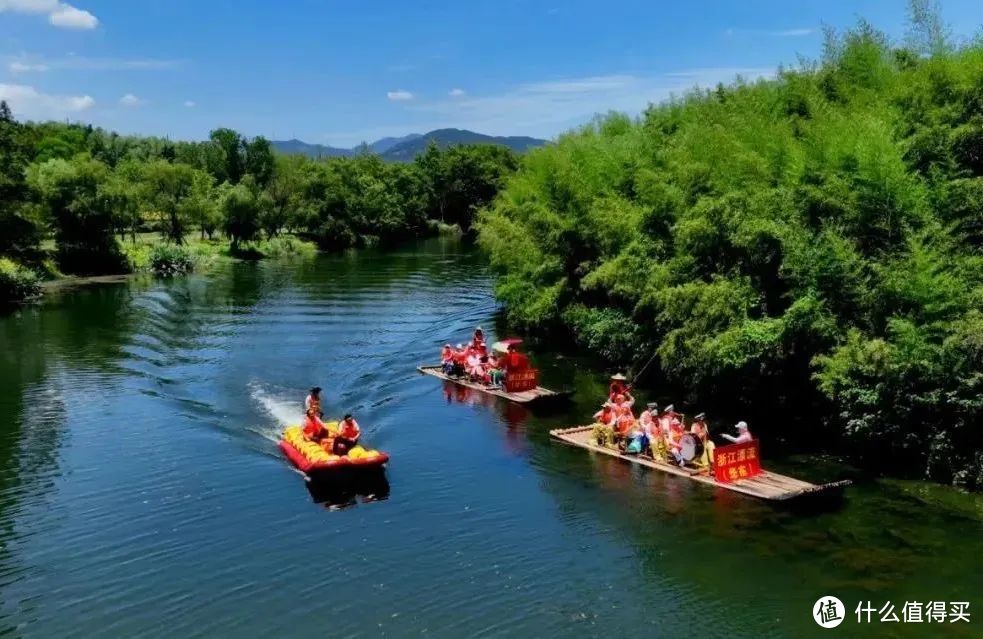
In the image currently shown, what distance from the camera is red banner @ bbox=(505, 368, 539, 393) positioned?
31.8 m

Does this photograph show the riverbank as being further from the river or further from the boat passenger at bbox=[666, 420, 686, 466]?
the boat passenger at bbox=[666, 420, 686, 466]

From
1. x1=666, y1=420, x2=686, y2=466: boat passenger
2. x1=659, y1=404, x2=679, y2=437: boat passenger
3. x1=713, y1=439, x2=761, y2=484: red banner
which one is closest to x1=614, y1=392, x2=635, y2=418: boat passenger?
x1=659, y1=404, x2=679, y2=437: boat passenger

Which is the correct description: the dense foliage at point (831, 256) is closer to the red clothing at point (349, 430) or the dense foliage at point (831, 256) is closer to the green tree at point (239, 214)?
the red clothing at point (349, 430)

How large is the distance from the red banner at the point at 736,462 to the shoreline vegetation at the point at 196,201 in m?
47.5

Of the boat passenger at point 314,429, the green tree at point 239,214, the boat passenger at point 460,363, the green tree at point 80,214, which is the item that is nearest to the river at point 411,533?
the boat passenger at point 314,429

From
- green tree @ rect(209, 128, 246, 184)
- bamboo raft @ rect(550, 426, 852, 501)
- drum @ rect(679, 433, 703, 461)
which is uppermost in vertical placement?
green tree @ rect(209, 128, 246, 184)

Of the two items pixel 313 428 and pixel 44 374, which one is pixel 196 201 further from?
pixel 313 428

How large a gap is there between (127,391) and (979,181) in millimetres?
28931

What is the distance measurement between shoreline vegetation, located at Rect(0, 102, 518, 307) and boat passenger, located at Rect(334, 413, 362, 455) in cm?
3917

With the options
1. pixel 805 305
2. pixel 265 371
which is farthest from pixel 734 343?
pixel 265 371

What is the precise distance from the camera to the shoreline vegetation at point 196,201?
5669 centimetres

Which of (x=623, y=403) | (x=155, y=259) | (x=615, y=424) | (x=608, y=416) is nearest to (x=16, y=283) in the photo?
(x=155, y=259)

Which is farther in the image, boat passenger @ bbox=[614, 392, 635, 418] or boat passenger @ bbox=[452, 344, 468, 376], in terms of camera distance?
boat passenger @ bbox=[452, 344, 468, 376]

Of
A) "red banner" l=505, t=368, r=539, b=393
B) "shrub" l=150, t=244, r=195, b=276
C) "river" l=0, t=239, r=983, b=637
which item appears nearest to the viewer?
"river" l=0, t=239, r=983, b=637
